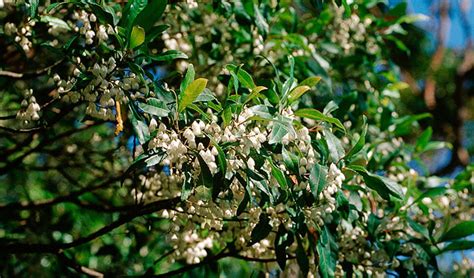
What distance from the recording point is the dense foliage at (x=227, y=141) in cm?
145

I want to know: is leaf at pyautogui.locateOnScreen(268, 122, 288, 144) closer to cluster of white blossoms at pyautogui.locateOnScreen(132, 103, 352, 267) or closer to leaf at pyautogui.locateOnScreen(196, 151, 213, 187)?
cluster of white blossoms at pyautogui.locateOnScreen(132, 103, 352, 267)

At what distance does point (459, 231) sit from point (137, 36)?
47.8 inches

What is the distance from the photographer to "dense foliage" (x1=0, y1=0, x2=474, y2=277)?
1446 mm

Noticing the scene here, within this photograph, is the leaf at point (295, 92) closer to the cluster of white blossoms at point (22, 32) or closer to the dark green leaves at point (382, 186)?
the dark green leaves at point (382, 186)

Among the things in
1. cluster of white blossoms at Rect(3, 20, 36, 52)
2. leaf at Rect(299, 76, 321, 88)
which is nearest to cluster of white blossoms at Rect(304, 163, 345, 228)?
leaf at Rect(299, 76, 321, 88)

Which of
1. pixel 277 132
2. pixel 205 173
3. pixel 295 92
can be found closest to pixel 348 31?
pixel 295 92

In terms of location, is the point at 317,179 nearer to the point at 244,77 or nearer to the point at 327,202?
the point at 327,202

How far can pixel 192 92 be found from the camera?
1397mm

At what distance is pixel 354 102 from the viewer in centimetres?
230

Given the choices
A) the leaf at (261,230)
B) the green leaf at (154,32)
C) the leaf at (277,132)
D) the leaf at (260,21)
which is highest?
the green leaf at (154,32)

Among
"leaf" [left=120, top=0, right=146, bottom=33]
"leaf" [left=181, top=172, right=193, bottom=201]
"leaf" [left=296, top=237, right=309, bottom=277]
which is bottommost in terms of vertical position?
"leaf" [left=296, top=237, right=309, bottom=277]

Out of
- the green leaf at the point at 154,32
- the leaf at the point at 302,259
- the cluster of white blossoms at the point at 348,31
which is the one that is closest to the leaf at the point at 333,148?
the leaf at the point at 302,259

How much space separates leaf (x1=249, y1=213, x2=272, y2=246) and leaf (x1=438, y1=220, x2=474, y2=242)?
690 millimetres

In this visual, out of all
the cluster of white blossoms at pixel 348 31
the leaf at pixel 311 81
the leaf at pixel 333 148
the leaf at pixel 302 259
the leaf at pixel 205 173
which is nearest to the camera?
the leaf at pixel 205 173
